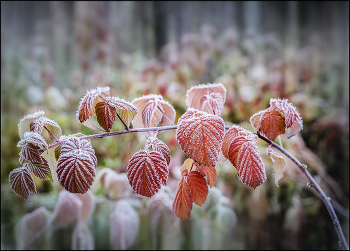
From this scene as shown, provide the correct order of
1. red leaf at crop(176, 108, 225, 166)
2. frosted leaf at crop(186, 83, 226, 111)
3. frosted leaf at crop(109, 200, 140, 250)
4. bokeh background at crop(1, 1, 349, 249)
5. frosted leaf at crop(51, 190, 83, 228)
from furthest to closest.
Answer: bokeh background at crop(1, 1, 349, 249) < frosted leaf at crop(109, 200, 140, 250) < frosted leaf at crop(51, 190, 83, 228) < frosted leaf at crop(186, 83, 226, 111) < red leaf at crop(176, 108, 225, 166)

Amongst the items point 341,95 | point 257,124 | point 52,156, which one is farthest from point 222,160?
point 341,95

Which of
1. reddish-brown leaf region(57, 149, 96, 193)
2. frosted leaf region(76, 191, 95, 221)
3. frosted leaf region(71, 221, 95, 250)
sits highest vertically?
reddish-brown leaf region(57, 149, 96, 193)

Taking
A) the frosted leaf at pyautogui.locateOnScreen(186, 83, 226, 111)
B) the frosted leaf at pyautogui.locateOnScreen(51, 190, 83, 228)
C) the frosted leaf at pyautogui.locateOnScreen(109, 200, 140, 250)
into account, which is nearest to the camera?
the frosted leaf at pyautogui.locateOnScreen(186, 83, 226, 111)

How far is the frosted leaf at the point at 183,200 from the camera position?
1.17 ft

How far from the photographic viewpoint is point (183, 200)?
1.18 feet

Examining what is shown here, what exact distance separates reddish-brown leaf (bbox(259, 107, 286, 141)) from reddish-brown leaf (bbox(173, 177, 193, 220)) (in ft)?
0.42

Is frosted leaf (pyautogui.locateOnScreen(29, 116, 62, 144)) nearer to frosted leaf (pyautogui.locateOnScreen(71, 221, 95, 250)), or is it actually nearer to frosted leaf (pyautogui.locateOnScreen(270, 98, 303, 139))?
frosted leaf (pyautogui.locateOnScreen(270, 98, 303, 139))

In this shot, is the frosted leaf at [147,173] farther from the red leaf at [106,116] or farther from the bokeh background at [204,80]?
the bokeh background at [204,80]

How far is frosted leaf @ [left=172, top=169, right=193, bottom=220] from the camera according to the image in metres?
0.36

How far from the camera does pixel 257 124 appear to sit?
383 millimetres

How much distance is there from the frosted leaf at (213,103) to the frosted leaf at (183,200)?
11 centimetres

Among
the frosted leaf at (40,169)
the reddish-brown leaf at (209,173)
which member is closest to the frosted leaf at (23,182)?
the frosted leaf at (40,169)

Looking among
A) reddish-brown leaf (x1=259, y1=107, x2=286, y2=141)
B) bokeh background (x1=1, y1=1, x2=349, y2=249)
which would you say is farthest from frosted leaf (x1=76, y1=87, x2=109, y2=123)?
bokeh background (x1=1, y1=1, x2=349, y2=249)

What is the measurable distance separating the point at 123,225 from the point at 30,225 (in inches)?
11.4
